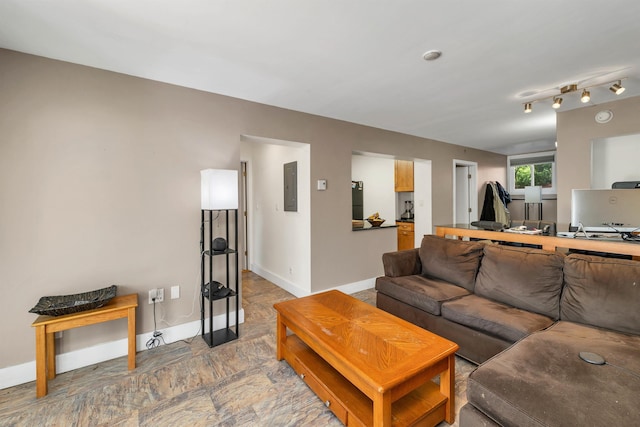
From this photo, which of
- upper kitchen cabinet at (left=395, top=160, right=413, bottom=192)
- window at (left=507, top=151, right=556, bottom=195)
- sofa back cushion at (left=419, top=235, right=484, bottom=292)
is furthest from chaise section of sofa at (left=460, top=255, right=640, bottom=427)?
window at (left=507, top=151, right=556, bottom=195)

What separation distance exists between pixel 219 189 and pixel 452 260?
232 cm

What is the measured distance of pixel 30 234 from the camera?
2049mm

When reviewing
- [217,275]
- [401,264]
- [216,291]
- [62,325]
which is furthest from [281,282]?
[62,325]

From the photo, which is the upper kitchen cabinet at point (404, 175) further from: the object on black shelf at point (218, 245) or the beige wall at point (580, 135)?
the object on black shelf at point (218, 245)

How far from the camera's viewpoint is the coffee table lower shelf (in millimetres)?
1461

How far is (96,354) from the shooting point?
7.38 feet

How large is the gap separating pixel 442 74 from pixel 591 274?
1.86m

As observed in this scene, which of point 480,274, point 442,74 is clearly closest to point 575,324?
point 480,274

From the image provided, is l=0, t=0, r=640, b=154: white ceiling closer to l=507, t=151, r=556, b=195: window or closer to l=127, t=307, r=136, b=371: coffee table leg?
l=127, t=307, r=136, b=371: coffee table leg

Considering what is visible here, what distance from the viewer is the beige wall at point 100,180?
201cm

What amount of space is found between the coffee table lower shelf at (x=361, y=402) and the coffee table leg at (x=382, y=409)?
0.53ft

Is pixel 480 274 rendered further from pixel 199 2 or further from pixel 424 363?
pixel 199 2

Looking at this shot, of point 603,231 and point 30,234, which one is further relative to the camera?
point 603,231

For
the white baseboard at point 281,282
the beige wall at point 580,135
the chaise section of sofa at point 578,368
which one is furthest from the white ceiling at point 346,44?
the white baseboard at point 281,282
